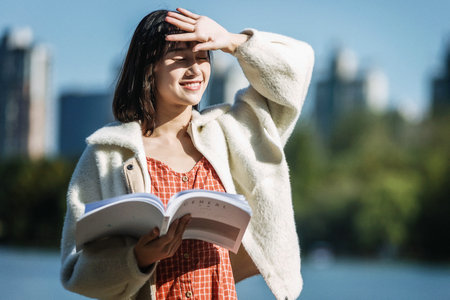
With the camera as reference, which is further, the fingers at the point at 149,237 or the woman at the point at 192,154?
the woman at the point at 192,154

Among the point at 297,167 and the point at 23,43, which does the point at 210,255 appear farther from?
the point at 23,43

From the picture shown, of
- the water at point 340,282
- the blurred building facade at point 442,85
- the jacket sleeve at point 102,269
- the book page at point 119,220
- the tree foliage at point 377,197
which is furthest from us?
the blurred building facade at point 442,85

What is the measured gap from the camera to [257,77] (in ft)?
6.15

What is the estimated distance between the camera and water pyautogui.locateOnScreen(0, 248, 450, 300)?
14.4m

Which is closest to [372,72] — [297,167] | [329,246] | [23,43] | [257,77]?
[23,43]

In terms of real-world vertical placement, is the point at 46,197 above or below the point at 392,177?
below

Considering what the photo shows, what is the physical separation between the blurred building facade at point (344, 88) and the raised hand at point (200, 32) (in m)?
68.1

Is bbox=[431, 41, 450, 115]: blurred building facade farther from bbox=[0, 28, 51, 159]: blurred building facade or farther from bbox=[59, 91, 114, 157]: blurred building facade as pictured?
bbox=[0, 28, 51, 159]: blurred building facade

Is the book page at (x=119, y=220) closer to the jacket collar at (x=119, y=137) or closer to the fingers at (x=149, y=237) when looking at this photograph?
the fingers at (x=149, y=237)

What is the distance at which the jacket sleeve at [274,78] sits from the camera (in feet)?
6.11

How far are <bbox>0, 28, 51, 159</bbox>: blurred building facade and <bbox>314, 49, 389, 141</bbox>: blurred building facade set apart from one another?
1073 inches

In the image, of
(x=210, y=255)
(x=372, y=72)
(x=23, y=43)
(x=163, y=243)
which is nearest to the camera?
(x=163, y=243)

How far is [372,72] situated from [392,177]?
42204mm

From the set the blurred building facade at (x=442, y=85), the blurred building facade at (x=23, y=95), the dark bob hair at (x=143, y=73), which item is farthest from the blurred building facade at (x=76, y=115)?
the dark bob hair at (x=143, y=73)
